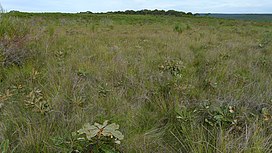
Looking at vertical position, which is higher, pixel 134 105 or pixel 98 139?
pixel 98 139

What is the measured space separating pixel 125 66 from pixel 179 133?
6.81 feet

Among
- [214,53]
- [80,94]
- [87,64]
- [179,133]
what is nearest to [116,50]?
[87,64]

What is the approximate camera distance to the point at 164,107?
2387 mm

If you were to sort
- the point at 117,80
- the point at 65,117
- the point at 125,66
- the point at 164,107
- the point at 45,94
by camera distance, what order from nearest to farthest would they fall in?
1. the point at 65,117
2. the point at 164,107
3. the point at 45,94
4. the point at 117,80
5. the point at 125,66

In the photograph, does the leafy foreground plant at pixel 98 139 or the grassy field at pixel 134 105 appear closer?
the leafy foreground plant at pixel 98 139

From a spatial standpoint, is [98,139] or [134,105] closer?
[98,139]

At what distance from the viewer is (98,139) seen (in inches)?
60.0

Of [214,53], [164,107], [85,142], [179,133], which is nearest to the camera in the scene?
[85,142]

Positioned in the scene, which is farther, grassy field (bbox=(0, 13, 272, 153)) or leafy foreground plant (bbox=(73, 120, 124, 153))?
grassy field (bbox=(0, 13, 272, 153))

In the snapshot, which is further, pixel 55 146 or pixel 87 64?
pixel 87 64

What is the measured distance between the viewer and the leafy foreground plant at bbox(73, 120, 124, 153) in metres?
1.49

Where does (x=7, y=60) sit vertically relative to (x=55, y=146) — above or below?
above

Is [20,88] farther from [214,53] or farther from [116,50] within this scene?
[214,53]

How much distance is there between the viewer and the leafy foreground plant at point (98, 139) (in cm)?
149
